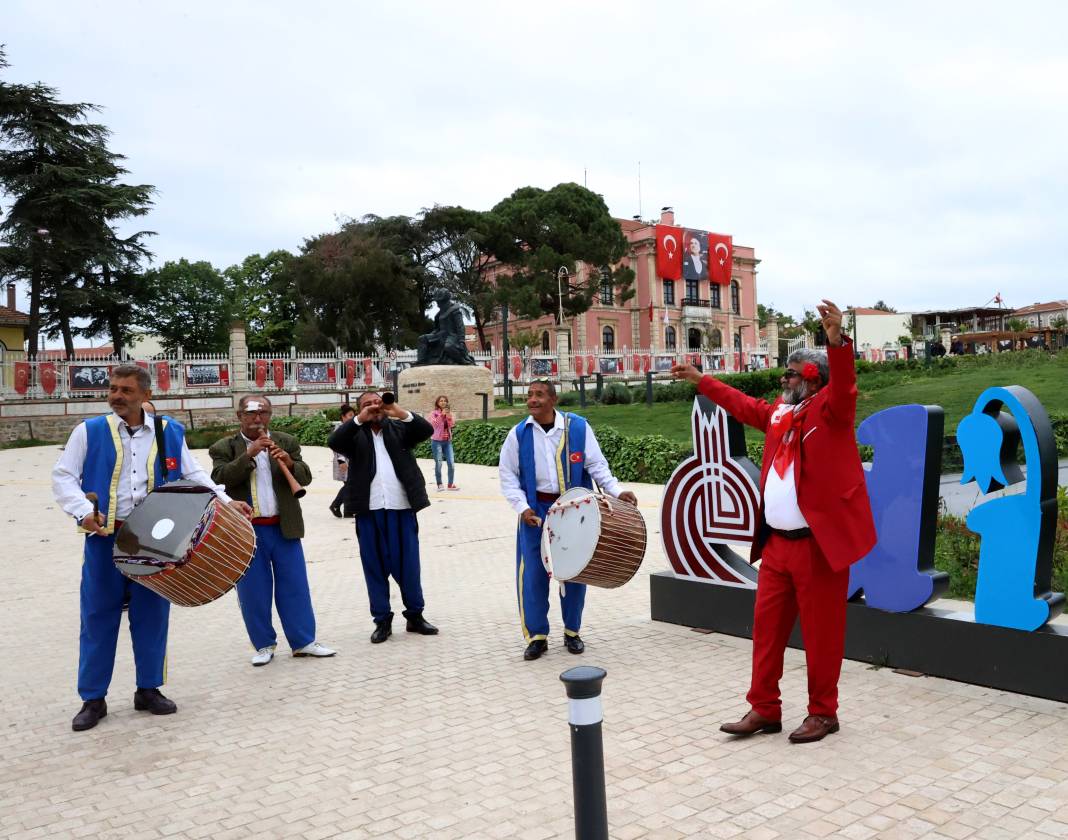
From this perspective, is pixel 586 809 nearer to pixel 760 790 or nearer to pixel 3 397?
pixel 760 790

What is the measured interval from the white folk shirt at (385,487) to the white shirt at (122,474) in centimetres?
131

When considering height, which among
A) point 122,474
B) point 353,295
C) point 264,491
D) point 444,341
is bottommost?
point 264,491

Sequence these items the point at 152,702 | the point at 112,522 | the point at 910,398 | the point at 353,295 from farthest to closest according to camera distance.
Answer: the point at 353,295, the point at 910,398, the point at 152,702, the point at 112,522

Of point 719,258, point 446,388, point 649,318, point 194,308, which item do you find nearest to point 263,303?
point 194,308

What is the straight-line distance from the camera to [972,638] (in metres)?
4.83

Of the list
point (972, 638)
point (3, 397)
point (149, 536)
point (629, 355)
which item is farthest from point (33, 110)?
point (972, 638)

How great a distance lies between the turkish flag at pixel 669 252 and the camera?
202 ft

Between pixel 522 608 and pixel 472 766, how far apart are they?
1885 mm

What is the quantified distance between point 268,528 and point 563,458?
194 cm

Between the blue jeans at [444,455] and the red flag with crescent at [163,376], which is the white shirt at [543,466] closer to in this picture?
the blue jeans at [444,455]

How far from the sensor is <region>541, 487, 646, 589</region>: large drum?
17.8 ft

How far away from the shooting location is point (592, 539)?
213 inches

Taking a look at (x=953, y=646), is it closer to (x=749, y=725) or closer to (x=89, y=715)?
(x=749, y=725)

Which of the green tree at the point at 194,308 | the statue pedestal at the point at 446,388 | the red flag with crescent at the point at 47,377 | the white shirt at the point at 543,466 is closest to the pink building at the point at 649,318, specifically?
the green tree at the point at 194,308
